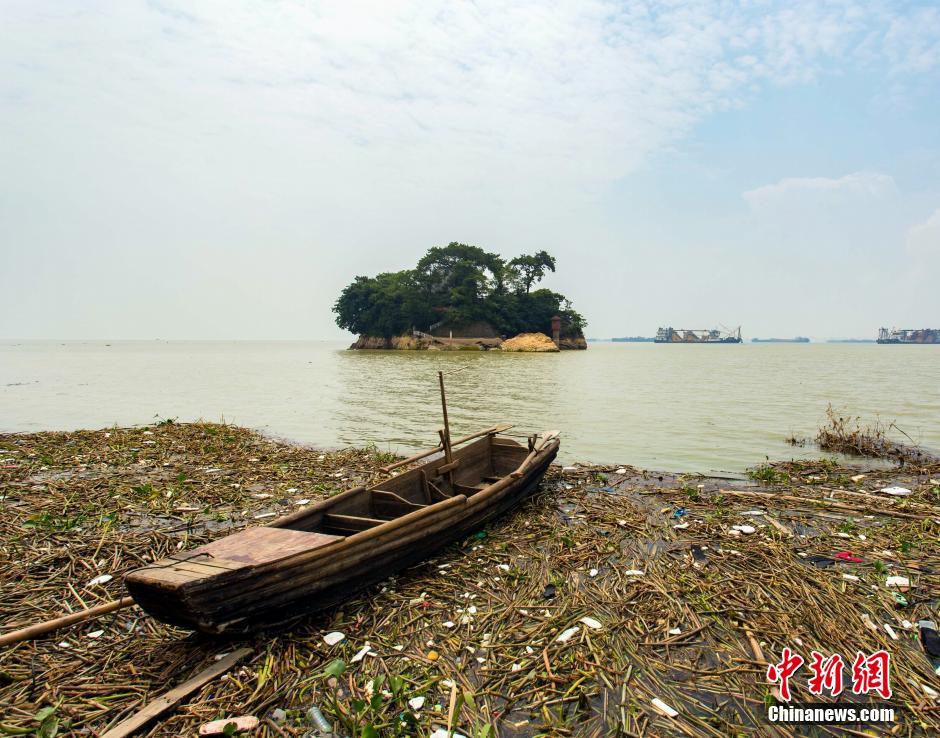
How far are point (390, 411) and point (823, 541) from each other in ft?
52.8

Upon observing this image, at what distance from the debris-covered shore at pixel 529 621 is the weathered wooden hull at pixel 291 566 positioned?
247 millimetres

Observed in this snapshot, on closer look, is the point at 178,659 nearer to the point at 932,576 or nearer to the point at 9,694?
the point at 9,694

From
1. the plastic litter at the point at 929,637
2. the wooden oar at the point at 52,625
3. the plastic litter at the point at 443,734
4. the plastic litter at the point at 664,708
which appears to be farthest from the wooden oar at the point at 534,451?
the wooden oar at the point at 52,625

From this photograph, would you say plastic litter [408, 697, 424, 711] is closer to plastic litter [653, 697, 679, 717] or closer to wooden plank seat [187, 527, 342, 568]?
wooden plank seat [187, 527, 342, 568]

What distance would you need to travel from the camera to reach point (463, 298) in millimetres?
99000

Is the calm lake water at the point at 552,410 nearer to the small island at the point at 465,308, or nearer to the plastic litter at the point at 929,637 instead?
the plastic litter at the point at 929,637

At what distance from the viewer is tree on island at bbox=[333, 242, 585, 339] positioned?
101062 mm

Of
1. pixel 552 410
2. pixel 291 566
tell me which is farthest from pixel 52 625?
pixel 552 410

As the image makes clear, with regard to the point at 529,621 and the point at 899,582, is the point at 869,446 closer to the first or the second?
the point at 899,582

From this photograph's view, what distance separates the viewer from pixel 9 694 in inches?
149

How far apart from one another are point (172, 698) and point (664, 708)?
360 cm

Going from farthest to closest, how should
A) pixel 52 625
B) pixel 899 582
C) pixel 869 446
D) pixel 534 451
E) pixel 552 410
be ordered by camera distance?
pixel 552 410 → pixel 869 446 → pixel 534 451 → pixel 899 582 → pixel 52 625

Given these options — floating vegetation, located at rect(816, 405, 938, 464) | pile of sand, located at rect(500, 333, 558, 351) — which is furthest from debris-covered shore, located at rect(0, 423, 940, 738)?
pile of sand, located at rect(500, 333, 558, 351)

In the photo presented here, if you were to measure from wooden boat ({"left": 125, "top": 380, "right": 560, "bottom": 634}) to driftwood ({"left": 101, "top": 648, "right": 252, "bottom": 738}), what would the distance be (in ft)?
0.79
